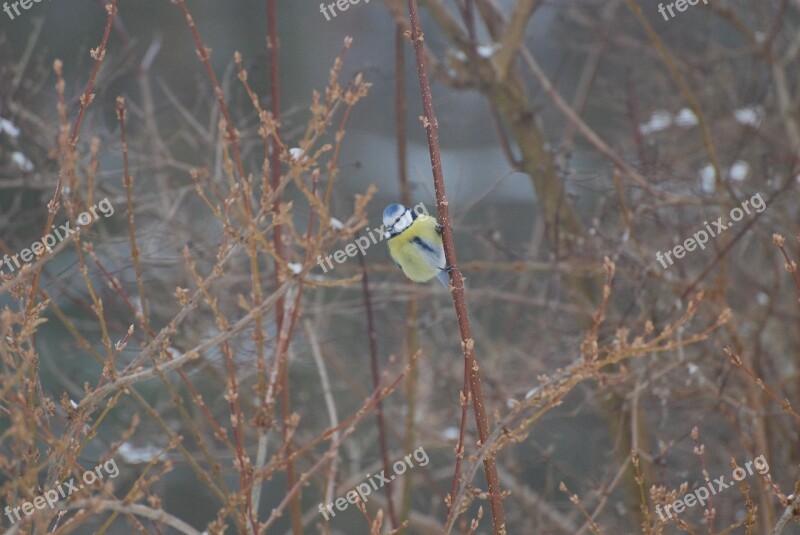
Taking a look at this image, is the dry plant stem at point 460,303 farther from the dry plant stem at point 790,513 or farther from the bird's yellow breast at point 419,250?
the bird's yellow breast at point 419,250

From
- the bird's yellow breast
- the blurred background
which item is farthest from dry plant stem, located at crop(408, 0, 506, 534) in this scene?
the bird's yellow breast

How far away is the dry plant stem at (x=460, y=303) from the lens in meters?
1.80

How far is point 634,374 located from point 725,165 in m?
2.22

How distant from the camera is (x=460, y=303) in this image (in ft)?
6.04

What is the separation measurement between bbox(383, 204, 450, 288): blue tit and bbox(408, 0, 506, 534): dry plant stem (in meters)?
0.80

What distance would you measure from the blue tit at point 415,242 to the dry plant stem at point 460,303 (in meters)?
0.80

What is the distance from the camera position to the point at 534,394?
1.78 metres

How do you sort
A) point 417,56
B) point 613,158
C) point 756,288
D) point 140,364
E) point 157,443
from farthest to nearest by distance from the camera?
point 756,288 → point 157,443 → point 613,158 → point 417,56 → point 140,364

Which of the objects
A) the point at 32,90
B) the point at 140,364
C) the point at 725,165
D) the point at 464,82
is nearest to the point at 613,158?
the point at 464,82

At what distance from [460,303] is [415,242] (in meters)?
1.00

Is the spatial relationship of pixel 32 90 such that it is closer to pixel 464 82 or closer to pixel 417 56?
pixel 464 82

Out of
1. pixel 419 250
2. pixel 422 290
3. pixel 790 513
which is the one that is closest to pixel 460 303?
pixel 790 513

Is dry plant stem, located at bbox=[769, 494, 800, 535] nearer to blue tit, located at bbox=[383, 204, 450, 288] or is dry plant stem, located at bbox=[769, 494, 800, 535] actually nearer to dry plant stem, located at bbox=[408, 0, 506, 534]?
dry plant stem, located at bbox=[408, 0, 506, 534]

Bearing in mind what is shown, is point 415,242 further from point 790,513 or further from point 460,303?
Answer: point 790,513
